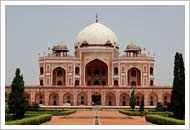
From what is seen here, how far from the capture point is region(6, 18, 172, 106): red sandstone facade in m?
36.3

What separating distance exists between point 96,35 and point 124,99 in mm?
7462

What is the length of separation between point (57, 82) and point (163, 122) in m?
23.9

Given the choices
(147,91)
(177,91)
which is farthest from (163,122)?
(147,91)

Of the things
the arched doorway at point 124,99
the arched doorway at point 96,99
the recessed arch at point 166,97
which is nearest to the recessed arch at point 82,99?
the arched doorway at point 96,99

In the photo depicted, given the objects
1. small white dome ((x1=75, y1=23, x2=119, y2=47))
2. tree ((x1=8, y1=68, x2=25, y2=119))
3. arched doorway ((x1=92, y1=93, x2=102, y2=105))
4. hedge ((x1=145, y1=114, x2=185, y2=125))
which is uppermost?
small white dome ((x1=75, y1=23, x2=119, y2=47))

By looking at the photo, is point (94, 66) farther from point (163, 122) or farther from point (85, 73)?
point (163, 122)

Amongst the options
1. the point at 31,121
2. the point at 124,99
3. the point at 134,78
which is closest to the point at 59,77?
the point at 134,78

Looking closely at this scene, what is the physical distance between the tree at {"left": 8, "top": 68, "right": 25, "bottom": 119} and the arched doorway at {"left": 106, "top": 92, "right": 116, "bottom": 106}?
1675 cm

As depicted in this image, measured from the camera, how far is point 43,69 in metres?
39.0

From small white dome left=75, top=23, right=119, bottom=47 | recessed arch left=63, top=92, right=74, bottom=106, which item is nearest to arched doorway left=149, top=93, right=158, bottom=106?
recessed arch left=63, top=92, right=74, bottom=106

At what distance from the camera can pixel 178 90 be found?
62.4 ft

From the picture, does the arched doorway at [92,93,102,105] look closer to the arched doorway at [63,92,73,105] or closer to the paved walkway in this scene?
the arched doorway at [63,92,73,105]

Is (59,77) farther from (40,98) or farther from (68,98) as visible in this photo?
(40,98)

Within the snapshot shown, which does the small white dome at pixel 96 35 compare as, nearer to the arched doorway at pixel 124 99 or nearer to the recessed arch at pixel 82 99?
the recessed arch at pixel 82 99
